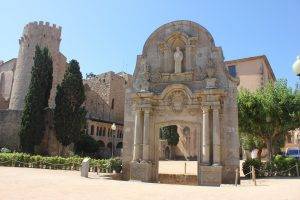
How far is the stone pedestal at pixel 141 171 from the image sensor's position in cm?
1850

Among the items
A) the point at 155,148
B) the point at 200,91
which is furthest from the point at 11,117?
the point at 200,91

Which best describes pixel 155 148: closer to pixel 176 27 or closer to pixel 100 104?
pixel 176 27

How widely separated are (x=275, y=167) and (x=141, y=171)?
8.50 m

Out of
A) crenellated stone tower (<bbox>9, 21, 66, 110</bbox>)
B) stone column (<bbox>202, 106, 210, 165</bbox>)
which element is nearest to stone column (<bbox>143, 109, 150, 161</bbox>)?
stone column (<bbox>202, 106, 210, 165</bbox>)

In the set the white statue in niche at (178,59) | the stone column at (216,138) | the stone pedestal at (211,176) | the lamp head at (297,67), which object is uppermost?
the white statue in niche at (178,59)

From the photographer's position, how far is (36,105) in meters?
34.7

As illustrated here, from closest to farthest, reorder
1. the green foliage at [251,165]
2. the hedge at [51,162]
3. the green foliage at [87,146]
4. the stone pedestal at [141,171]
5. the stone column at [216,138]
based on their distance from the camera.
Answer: the stone column at [216,138] → the stone pedestal at [141,171] → the green foliage at [251,165] → the hedge at [51,162] → the green foliage at [87,146]

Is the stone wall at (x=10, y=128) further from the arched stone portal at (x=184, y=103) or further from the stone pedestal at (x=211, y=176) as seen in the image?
the stone pedestal at (x=211, y=176)

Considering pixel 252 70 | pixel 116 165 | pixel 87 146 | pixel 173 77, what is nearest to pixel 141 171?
pixel 116 165

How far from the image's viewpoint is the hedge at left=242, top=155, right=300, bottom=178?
64.2ft

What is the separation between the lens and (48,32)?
165 feet

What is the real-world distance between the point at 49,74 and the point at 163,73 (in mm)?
21095

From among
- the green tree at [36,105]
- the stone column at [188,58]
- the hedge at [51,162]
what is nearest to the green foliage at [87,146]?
the green tree at [36,105]

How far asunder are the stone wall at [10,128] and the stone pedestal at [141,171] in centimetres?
2284
